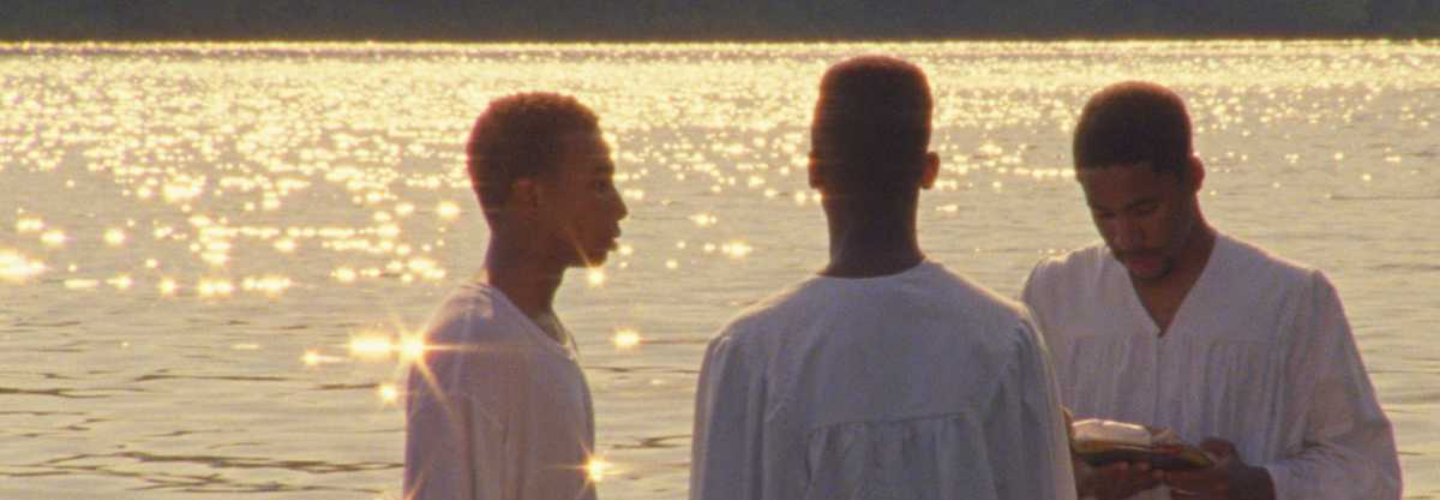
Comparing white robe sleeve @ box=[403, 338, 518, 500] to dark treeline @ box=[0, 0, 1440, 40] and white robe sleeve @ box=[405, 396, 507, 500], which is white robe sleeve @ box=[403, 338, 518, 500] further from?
dark treeline @ box=[0, 0, 1440, 40]

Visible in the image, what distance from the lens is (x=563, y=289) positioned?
24812 mm

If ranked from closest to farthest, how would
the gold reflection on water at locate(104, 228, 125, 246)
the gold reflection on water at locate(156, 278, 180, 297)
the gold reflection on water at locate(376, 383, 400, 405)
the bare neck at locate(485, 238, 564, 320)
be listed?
the bare neck at locate(485, 238, 564, 320), the gold reflection on water at locate(376, 383, 400, 405), the gold reflection on water at locate(156, 278, 180, 297), the gold reflection on water at locate(104, 228, 125, 246)

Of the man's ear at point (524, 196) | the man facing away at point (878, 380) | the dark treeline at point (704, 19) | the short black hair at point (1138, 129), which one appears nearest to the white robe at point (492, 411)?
the man's ear at point (524, 196)

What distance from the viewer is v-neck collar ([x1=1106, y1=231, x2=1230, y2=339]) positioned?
5621 mm

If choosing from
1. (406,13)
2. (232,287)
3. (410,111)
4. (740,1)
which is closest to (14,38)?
(406,13)

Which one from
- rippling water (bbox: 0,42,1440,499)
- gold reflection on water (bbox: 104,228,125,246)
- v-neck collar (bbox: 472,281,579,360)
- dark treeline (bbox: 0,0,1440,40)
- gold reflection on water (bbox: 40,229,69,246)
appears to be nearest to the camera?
v-neck collar (bbox: 472,281,579,360)

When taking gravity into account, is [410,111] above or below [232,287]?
above

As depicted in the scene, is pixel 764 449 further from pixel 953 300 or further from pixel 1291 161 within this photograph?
pixel 1291 161

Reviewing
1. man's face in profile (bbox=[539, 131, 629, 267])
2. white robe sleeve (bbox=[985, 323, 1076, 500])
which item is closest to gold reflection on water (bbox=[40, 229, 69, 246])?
man's face in profile (bbox=[539, 131, 629, 267])

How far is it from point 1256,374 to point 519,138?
1.42 metres

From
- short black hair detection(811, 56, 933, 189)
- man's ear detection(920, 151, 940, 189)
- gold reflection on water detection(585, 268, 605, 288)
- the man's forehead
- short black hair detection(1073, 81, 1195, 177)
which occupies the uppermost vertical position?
gold reflection on water detection(585, 268, 605, 288)

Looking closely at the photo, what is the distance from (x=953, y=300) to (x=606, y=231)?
137 centimetres

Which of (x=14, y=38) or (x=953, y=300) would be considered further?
(x=14, y=38)

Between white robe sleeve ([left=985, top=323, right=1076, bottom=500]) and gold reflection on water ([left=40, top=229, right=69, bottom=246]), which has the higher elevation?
gold reflection on water ([left=40, top=229, right=69, bottom=246])
